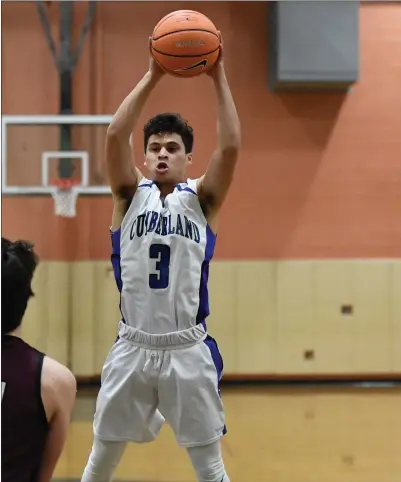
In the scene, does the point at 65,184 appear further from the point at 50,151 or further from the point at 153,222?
the point at 153,222

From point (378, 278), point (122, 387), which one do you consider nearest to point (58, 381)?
point (122, 387)

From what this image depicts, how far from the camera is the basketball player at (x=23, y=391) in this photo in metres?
1.46

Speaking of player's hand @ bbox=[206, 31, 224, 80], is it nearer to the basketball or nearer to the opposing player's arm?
the basketball

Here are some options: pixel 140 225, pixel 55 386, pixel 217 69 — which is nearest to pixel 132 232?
pixel 140 225

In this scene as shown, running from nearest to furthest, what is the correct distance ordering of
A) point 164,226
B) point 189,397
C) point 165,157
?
point 189,397
point 164,226
point 165,157

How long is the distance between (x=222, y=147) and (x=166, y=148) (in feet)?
0.92

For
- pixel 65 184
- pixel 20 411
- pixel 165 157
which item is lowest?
pixel 20 411

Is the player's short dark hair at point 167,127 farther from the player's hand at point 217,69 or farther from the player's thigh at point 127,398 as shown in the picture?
the player's thigh at point 127,398

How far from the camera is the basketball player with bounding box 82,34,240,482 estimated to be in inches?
91.6

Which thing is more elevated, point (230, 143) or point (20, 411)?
point (230, 143)

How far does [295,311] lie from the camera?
20.8 feet

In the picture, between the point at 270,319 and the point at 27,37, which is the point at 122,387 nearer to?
the point at 270,319

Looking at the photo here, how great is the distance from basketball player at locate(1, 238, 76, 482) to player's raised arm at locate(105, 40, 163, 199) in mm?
935

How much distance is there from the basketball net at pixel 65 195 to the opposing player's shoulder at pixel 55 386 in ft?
14.8
